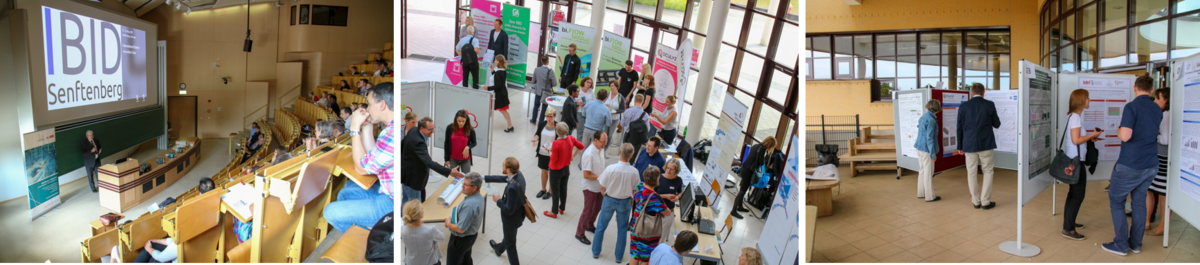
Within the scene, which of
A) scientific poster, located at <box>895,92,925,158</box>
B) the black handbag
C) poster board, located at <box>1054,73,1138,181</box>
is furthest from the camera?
scientific poster, located at <box>895,92,925,158</box>

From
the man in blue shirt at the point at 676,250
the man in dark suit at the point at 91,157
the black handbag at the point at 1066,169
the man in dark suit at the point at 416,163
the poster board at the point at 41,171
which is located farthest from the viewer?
the man in dark suit at the point at 91,157

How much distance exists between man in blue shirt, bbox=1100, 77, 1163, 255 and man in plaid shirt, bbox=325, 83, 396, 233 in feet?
16.7

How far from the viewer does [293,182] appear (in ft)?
10.2

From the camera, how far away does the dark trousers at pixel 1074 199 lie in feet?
13.9

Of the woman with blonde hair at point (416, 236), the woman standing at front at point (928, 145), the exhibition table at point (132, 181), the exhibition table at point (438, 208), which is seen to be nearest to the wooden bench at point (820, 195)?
the woman standing at front at point (928, 145)

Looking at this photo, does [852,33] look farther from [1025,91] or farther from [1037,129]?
[1025,91]

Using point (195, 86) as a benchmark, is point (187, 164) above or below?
below

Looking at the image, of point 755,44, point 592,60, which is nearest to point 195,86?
point 592,60

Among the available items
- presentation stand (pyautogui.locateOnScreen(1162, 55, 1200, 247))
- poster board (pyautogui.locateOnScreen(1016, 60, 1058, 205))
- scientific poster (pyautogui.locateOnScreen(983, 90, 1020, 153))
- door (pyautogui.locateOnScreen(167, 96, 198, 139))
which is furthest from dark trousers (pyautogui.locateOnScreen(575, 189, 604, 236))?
door (pyautogui.locateOnScreen(167, 96, 198, 139))

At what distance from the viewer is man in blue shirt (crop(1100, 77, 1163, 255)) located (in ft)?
12.5

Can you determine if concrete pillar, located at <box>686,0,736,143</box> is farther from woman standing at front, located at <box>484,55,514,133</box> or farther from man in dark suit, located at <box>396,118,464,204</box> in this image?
man in dark suit, located at <box>396,118,464,204</box>

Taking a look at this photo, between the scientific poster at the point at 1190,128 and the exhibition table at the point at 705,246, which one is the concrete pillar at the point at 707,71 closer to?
the exhibition table at the point at 705,246

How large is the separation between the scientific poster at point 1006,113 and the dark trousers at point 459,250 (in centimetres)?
630

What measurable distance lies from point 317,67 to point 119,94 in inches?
189
